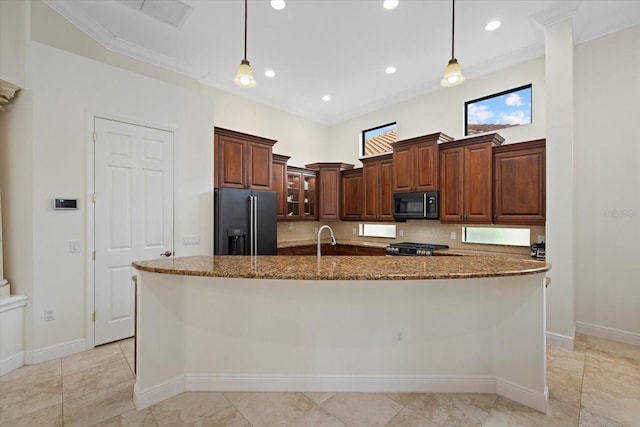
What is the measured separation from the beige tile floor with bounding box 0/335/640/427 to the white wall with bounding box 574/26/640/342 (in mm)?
1010

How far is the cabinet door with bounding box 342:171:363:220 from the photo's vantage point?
5539 millimetres

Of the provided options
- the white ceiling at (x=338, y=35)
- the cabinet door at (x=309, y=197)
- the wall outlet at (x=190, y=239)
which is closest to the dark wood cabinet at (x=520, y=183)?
the white ceiling at (x=338, y=35)

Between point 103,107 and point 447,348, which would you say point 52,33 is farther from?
point 447,348

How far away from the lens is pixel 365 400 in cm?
207

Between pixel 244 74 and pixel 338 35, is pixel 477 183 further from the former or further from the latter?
pixel 244 74

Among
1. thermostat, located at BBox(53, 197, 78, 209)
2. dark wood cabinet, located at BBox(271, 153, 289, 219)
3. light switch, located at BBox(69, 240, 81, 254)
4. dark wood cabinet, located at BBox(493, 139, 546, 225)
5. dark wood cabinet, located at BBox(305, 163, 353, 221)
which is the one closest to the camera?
thermostat, located at BBox(53, 197, 78, 209)

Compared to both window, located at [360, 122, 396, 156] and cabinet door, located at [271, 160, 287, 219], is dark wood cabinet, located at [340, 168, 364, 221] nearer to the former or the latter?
window, located at [360, 122, 396, 156]

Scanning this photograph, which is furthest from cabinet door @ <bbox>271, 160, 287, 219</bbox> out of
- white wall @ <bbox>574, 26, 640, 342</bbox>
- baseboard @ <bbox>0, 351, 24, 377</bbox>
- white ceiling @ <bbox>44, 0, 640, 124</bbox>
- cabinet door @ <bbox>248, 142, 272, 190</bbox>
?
white wall @ <bbox>574, 26, 640, 342</bbox>

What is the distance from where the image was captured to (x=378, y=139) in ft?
18.9

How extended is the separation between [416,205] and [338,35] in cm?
265

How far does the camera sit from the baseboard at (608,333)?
10.0ft

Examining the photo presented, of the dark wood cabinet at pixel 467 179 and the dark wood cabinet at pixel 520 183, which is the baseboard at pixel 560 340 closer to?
the dark wood cabinet at pixel 520 183

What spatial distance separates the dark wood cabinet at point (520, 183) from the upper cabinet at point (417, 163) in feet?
2.56

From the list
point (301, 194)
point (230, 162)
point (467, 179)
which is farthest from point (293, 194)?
point (467, 179)
